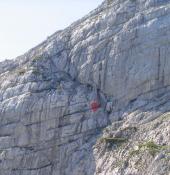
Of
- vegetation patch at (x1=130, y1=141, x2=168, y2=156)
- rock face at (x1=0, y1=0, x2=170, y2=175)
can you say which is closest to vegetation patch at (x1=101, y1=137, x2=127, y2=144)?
rock face at (x1=0, y1=0, x2=170, y2=175)

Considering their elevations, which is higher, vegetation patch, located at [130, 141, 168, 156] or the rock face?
the rock face

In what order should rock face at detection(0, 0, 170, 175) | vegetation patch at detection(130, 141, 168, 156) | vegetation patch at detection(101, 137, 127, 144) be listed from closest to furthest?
vegetation patch at detection(130, 141, 168, 156) < vegetation patch at detection(101, 137, 127, 144) < rock face at detection(0, 0, 170, 175)

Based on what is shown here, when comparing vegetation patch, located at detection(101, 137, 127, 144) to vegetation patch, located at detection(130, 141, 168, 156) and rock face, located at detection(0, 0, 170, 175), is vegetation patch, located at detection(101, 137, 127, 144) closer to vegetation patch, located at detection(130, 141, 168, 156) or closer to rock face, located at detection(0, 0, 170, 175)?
rock face, located at detection(0, 0, 170, 175)

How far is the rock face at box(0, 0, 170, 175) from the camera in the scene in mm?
100750

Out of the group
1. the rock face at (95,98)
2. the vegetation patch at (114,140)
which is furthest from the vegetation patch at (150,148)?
the vegetation patch at (114,140)

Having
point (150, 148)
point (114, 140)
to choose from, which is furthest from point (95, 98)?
point (150, 148)

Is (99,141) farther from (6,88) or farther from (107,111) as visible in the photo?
(6,88)

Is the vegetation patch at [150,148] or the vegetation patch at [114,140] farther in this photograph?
the vegetation patch at [114,140]

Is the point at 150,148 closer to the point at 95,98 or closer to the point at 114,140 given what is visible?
the point at 114,140

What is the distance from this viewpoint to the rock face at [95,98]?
100750mm

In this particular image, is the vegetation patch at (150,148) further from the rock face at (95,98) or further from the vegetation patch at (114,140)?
the vegetation patch at (114,140)

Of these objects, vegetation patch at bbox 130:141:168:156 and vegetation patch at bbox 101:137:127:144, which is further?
vegetation patch at bbox 101:137:127:144

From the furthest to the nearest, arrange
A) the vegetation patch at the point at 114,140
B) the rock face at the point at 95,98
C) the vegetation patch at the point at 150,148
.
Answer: the rock face at the point at 95,98 → the vegetation patch at the point at 114,140 → the vegetation patch at the point at 150,148

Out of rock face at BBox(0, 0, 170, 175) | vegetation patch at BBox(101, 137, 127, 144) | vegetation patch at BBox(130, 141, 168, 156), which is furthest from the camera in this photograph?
rock face at BBox(0, 0, 170, 175)
